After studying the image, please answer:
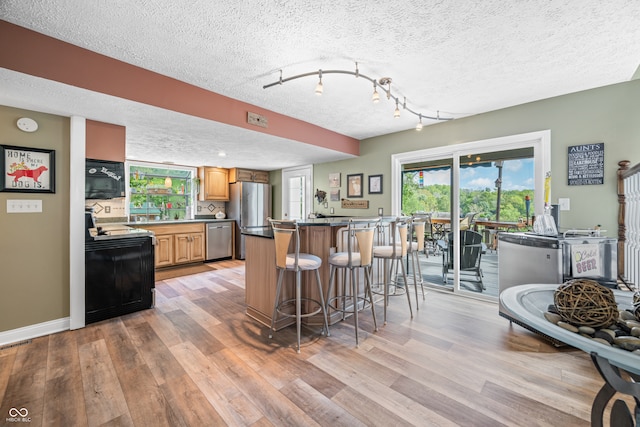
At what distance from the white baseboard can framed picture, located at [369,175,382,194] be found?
4158 mm

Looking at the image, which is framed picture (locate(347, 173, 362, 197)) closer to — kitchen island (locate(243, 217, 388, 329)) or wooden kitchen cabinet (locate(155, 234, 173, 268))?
kitchen island (locate(243, 217, 388, 329))

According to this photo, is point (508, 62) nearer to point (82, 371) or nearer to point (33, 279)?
point (82, 371)

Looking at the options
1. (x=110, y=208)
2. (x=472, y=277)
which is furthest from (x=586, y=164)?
(x=110, y=208)

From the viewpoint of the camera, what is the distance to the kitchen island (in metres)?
2.62

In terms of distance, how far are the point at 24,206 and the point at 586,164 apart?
547cm

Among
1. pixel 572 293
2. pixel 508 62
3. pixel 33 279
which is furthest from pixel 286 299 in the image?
pixel 508 62

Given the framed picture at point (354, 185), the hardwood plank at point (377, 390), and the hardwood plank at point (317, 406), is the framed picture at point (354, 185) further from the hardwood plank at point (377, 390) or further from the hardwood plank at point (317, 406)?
the hardwood plank at point (317, 406)

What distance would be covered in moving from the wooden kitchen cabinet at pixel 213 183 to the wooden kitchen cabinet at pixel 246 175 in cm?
18

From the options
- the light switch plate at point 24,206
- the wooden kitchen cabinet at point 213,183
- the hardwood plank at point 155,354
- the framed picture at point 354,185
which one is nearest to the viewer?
the hardwood plank at point 155,354

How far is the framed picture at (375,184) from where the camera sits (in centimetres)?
439

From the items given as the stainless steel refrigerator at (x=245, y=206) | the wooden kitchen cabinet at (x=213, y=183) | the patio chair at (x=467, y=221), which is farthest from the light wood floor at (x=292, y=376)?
the wooden kitchen cabinet at (x=213, y=183)

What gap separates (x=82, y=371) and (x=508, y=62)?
4112 mm

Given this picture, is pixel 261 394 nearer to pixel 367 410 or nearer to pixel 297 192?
pixel 367 410

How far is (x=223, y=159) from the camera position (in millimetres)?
4898
